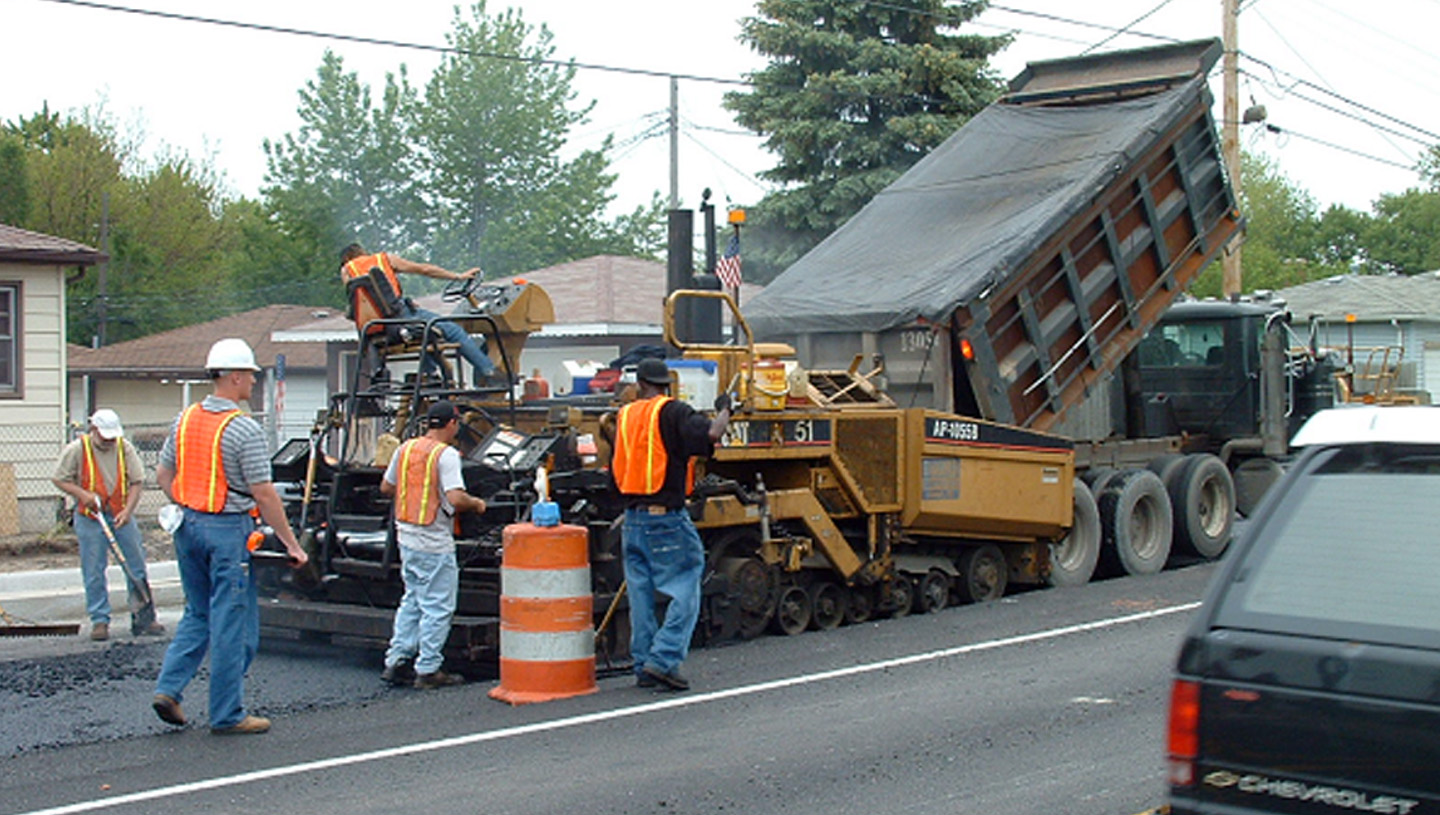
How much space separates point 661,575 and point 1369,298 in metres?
32.5

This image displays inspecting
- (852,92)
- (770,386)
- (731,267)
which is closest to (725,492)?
(770,386)

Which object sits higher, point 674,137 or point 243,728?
point 674,137

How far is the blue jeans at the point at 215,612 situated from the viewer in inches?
294

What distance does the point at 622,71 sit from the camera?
20969mm

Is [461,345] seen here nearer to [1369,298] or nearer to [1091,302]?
[1091,302]

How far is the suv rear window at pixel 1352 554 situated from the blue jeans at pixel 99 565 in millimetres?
8867

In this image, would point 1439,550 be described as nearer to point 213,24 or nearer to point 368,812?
point 368,812

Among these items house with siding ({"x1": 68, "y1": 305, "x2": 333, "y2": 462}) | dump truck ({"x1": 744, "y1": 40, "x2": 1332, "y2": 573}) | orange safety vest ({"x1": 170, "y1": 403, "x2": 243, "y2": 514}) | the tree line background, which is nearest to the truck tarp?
dump truck ({"x1": 744, "y1": 40, "x2": 1332, "y2": 573})

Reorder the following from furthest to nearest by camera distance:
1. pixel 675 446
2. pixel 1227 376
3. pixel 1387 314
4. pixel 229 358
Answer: pixel 1387 314 → pixel 1227 376 → pixel 675 446 → pixel 229 358

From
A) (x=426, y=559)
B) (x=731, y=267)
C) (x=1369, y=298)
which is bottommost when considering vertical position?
(x=426, y=559)

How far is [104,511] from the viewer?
437 inches

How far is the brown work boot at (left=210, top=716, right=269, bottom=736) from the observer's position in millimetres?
7488

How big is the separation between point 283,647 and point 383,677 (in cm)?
154

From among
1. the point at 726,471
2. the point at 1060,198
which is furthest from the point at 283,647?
the point at 1060,198
